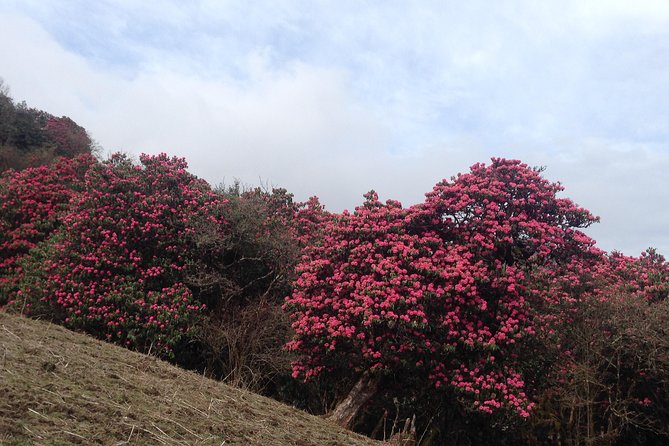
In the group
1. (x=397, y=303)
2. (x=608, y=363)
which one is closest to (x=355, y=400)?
(x=397, y=303)

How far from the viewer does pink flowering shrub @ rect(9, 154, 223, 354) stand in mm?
10258

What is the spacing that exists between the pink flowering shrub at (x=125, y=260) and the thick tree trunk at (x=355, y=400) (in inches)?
138

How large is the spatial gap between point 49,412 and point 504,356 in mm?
6286

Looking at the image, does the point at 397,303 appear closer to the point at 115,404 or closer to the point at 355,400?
the point at 355,400

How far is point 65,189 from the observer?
15.1 meters

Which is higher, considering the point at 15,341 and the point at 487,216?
the point at 487,216

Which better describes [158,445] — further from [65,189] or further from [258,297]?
[65,189]

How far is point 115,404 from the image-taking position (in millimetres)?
4562

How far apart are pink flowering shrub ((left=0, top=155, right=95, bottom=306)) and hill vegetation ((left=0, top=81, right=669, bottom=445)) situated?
3.36ft

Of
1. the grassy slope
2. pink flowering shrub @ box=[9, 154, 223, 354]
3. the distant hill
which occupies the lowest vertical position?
the grassy slope

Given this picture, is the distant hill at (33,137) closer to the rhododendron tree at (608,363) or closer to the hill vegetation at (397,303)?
the hill vegetation at (397,303)

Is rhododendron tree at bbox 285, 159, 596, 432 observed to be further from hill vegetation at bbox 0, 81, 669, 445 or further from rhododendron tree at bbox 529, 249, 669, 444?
rhododendron tree at bbox 529, 249, 669, 444

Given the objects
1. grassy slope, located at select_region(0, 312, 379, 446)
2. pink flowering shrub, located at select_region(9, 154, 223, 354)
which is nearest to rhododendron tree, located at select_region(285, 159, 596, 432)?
grassy slope, located at select_region(0, 312, 379, 446)

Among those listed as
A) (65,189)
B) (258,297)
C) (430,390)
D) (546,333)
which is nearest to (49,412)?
(430,390)
